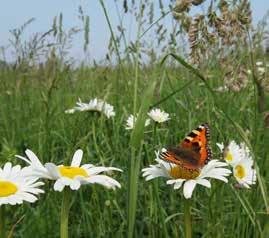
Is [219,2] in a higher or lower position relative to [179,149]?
higher

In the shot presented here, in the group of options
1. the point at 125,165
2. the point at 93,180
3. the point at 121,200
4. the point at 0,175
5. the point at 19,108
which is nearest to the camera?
the point at 93,180

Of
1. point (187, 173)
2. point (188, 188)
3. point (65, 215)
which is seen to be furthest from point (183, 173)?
point (65, 215)

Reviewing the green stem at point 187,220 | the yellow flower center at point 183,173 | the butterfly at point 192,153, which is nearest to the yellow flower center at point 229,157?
the butterfly at point 192,153

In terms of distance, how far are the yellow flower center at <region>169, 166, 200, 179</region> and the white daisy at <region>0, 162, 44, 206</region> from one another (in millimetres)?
308

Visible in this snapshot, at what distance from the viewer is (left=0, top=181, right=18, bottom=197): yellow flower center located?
3.43 feet

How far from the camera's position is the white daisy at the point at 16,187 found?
3.31ft

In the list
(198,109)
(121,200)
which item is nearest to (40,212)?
(121,200)

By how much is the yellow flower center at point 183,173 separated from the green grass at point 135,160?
0.28 ft

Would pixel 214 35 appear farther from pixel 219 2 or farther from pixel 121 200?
pixel 121 200

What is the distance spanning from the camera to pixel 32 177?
106 centimetres

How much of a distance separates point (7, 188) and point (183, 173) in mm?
382

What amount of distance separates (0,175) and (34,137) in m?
1.35

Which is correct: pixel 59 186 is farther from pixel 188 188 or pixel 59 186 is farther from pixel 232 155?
pixel 232 155

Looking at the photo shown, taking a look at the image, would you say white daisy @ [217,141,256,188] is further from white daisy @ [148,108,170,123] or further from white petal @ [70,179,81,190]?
white daisy @ [148,108,170,123]
